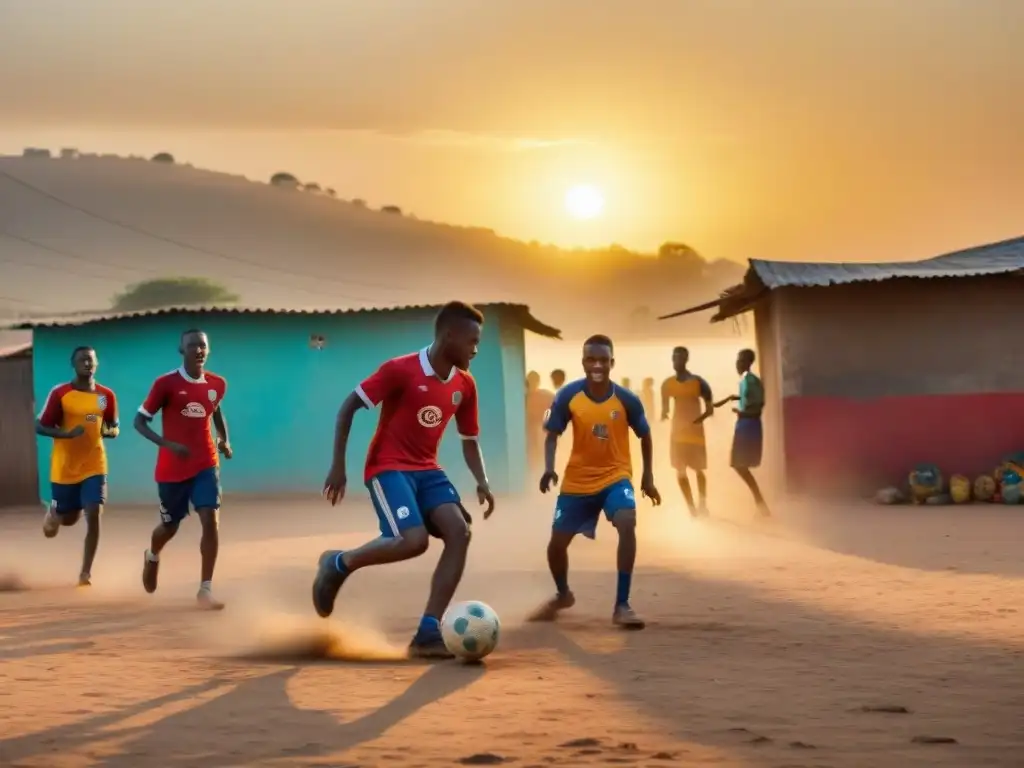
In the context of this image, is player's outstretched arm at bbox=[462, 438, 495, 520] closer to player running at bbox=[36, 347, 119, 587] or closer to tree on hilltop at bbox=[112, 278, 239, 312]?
player running at bbox=[36, 347, 119, 587]

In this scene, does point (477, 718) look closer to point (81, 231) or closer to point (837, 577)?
point (837, 577)

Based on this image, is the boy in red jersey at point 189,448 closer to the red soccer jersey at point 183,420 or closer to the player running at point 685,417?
the red soccer jersey at point 183,420

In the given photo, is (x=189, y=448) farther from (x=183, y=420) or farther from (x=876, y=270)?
(x=876, y=270)

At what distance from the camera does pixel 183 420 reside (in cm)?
1063

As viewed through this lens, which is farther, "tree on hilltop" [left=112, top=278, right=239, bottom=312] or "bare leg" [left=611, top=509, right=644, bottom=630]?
"tree on hilltop" [left=112, top=278, right=239, bottom=312]

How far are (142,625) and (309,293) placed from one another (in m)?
103

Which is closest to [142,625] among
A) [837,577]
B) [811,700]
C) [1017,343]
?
[811,700]

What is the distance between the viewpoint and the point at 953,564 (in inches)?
499

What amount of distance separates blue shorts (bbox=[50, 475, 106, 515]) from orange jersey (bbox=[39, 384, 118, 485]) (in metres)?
0.04

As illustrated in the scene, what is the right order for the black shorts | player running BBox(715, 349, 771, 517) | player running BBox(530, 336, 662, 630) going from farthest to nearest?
the black shorts
player running BBox(715, 349, 771, 517)
player running BBox(530, 336, 662, 630)

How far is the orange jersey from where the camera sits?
1202 cm

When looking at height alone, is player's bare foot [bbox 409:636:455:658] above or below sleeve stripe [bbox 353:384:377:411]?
below

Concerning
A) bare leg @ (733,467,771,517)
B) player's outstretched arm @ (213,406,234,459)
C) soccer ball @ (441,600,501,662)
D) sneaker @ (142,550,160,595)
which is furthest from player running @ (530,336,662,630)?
bare leg @ (733,467,771,517)

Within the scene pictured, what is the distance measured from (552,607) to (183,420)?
9.68 ft
